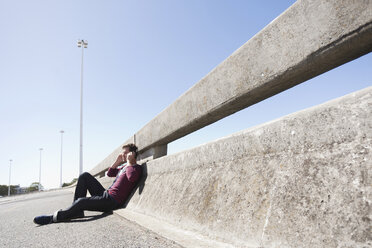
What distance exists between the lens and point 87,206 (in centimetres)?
390

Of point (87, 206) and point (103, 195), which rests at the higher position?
point (103, 195)

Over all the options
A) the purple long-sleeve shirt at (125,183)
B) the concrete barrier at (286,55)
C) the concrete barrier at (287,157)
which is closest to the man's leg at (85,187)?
the purple long-sleeve shirt at (125,183)

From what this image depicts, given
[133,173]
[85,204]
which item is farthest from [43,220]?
[133,173]

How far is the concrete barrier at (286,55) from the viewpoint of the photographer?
4.77 feet

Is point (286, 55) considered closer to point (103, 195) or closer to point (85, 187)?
point (103, 195)

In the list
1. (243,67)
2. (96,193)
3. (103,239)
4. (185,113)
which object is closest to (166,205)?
(103,239)

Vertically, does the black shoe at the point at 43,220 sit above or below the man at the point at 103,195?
below

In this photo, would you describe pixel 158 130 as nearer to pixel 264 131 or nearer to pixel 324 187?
pixel 264 131

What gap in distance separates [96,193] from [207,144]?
336cm

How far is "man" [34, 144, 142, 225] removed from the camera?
369cm

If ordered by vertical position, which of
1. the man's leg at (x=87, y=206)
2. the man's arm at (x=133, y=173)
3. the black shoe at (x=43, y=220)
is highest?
the man's arm at (x=133, y=173)

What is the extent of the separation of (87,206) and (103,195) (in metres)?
0.37

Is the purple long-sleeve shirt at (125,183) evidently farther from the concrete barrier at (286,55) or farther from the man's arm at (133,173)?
the concrete barrier at (286,55)

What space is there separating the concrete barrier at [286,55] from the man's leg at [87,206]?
230cm
